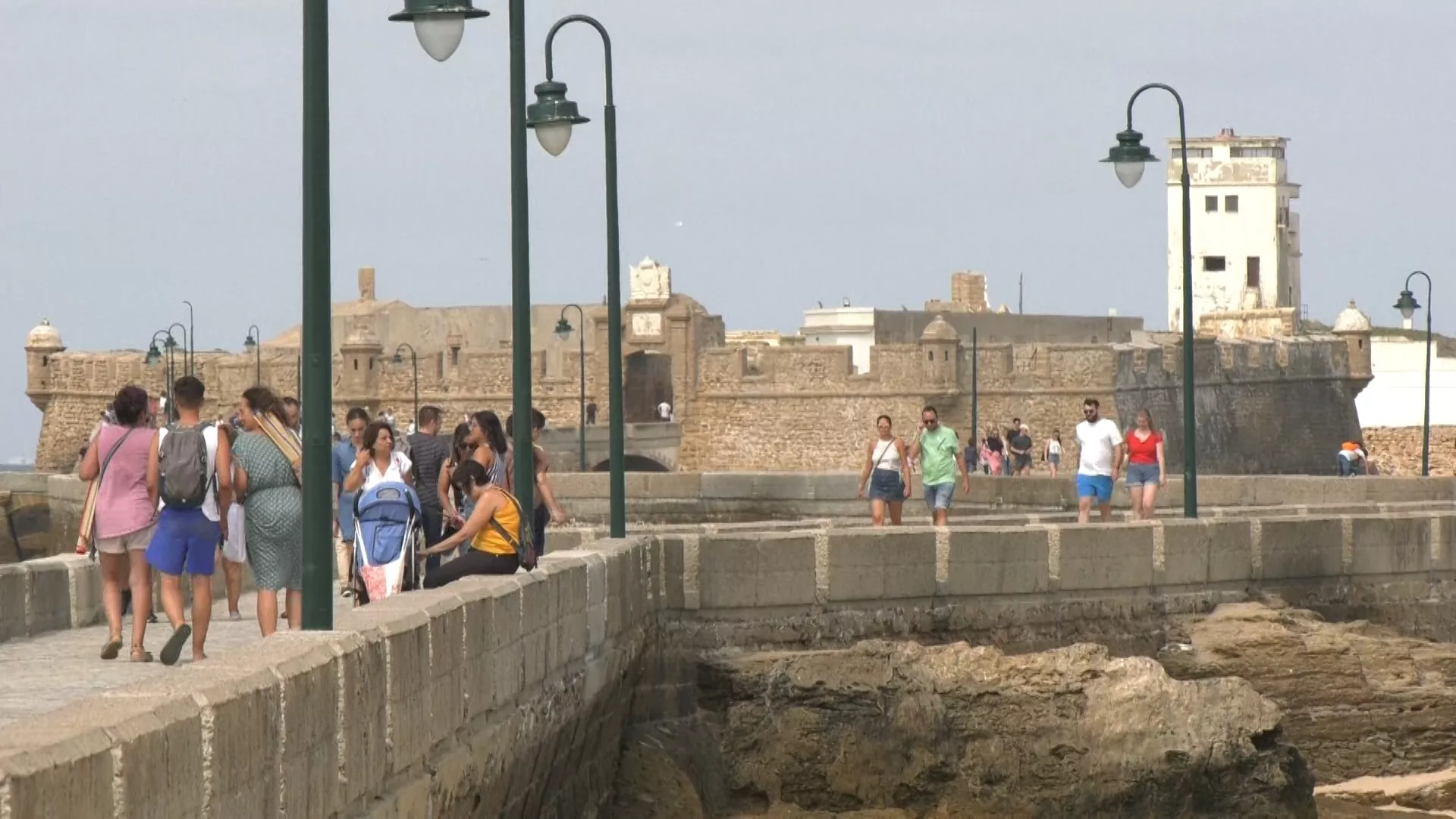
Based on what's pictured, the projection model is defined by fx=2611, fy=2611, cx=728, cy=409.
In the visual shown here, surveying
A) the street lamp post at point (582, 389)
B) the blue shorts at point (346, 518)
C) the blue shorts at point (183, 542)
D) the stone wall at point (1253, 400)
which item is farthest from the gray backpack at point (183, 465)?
the stone wall at point (1253, 400)

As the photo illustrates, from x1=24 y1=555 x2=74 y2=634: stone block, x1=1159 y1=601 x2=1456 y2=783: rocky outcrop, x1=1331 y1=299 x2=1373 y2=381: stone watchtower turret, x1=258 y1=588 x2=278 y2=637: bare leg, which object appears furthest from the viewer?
x1=1331 y1=299 x2=1373 y2=381: stone watchtower turret

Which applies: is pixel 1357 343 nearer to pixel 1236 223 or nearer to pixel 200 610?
pixel 1236 223

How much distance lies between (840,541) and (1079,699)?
2062mm

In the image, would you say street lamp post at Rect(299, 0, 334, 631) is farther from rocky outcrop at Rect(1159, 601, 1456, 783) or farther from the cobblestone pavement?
rocky outcrop at Rect(1159, 601, 1456, 783)

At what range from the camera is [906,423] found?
172ft

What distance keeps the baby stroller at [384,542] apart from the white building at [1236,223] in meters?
82.1

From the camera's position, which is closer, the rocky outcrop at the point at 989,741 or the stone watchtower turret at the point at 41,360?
the rocky outcrop at the point at 989,741

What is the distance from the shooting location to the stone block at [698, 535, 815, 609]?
16.6 meters

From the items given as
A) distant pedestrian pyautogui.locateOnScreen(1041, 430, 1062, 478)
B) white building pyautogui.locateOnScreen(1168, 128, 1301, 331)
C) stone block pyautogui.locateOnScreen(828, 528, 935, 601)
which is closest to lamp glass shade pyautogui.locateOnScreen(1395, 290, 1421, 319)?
distant pedestrian pyautogui.locateOnScreen(1041, 430, 1062, 478)

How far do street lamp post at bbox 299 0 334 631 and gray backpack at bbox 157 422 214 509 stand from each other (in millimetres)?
2351

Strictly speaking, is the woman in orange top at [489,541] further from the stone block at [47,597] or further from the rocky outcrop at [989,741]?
the rocky outcrop at [989,741]

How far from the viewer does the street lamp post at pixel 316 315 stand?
8.91 m

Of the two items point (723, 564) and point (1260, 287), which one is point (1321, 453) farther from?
point (723, 564)

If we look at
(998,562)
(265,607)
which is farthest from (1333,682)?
(265,607)
